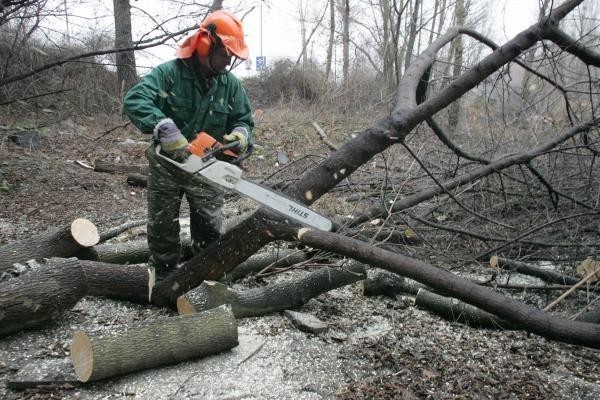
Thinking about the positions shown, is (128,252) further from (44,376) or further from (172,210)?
(44,376)

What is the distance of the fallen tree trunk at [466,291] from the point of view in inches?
76.7

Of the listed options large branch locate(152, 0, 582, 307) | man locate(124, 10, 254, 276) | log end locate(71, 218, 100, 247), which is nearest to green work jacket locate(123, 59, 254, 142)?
man locate(124, 10, 254, 276)

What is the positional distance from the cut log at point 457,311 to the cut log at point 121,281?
1.76 m

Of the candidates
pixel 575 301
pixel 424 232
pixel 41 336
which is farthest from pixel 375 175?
pixel 41 336

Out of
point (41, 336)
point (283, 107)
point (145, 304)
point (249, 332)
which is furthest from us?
point (283, 107)

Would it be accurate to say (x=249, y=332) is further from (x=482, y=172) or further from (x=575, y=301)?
(x=575, y=301)

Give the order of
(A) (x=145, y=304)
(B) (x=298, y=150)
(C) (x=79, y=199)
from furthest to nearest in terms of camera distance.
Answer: (B) (x=298, y=150), (C) (x=79, y=199), (A) (x=145, y=304)

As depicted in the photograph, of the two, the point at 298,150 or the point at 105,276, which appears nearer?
the point at 105,276

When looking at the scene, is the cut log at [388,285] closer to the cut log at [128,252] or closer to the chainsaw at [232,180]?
the chainsaw at [232,180]

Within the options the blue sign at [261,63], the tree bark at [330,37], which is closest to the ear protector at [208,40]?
the tree bark at [330,37]

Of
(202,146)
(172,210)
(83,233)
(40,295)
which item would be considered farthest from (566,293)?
(83,233)

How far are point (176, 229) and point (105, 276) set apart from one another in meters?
0.51

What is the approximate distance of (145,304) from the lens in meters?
2.93

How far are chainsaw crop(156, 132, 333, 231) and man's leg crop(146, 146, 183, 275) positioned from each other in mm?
340
